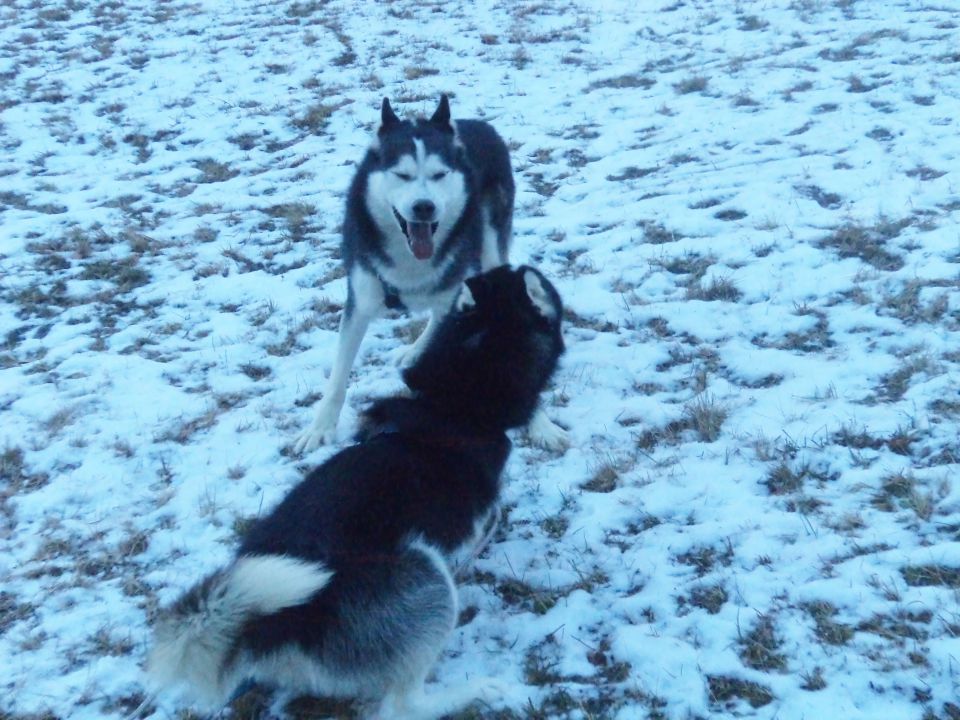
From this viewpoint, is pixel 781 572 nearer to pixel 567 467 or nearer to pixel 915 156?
pixel 567 467

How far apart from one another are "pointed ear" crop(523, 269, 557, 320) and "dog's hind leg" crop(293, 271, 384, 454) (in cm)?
132

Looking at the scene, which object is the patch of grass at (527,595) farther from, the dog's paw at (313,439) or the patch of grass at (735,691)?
the dog's paw at (313,439)

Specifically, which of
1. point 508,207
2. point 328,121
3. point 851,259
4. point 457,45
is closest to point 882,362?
point 851,259

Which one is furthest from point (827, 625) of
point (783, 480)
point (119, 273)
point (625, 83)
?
point (625, 83)

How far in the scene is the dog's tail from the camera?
233 cm

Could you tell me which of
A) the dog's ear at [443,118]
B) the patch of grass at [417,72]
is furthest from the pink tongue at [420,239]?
the patch of grass at [417,72]

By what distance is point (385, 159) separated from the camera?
452 centimetres

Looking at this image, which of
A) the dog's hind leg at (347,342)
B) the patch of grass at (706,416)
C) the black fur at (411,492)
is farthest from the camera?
the dog's hind leg at (347,342)

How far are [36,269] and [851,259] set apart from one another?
599 centimetres

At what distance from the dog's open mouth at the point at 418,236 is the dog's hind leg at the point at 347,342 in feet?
0.94

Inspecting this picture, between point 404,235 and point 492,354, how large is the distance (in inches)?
54.6

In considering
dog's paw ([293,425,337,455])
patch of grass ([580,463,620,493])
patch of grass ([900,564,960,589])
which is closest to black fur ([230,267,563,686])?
patch of grass ([580,463,620,493])

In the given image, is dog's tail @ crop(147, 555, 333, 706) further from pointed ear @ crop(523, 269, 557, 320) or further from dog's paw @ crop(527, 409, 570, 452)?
dog's paw @ crop(527, 409, 570, 452)

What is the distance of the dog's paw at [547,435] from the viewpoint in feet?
13.7
